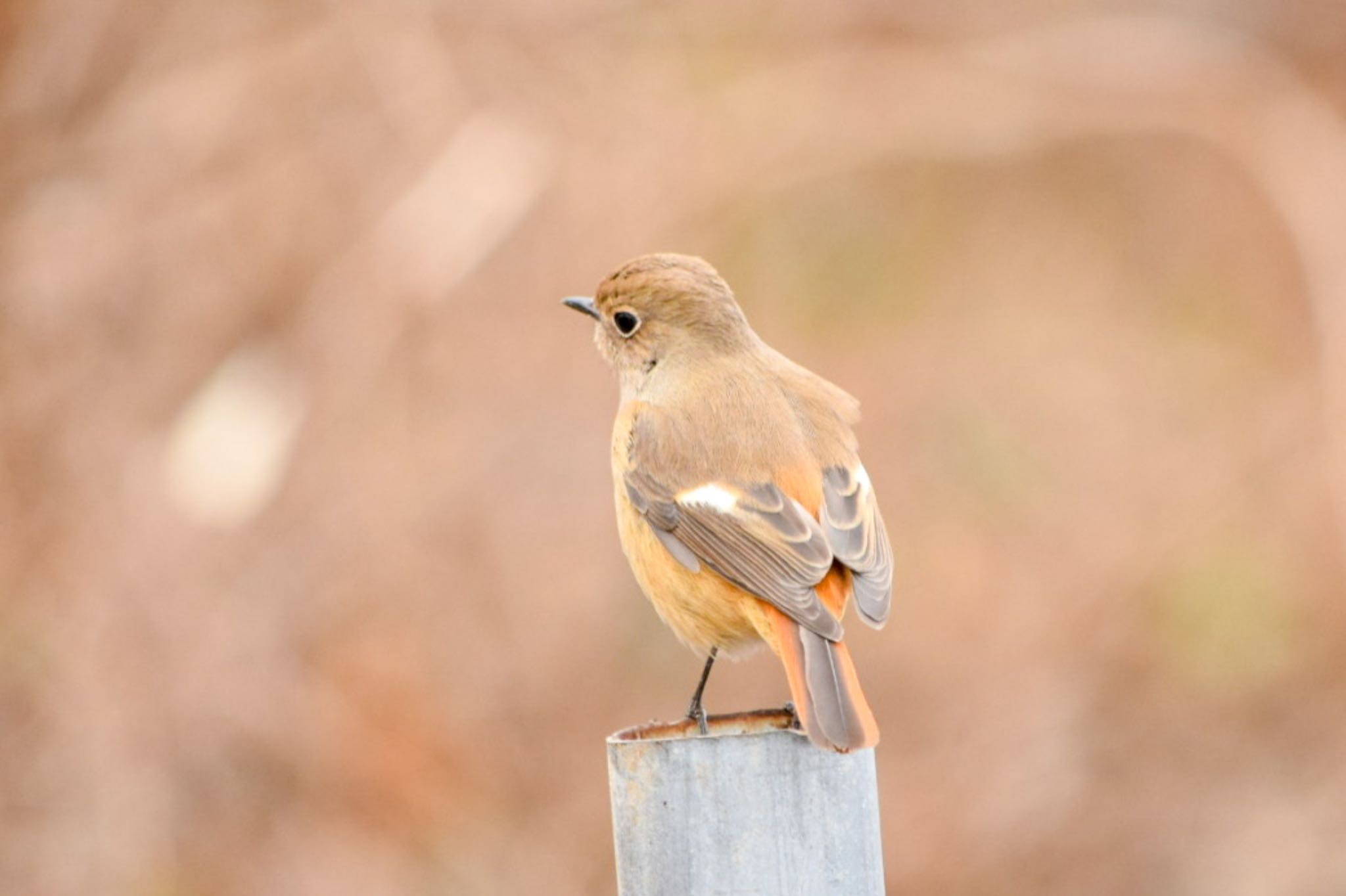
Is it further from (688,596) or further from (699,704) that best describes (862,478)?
(699,704)

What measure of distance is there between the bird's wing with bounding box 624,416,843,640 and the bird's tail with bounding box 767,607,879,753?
44mm

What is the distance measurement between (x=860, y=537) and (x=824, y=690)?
2.69 ft

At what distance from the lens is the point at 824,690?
12.1 ft

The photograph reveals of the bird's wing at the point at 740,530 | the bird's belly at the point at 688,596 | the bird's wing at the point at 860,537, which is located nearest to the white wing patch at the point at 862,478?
the bird's wing at the point at 860,537

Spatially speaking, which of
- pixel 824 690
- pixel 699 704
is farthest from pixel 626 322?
pixel 824 690

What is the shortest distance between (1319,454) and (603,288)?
6231mm

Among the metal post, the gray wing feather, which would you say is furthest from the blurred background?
the metal post

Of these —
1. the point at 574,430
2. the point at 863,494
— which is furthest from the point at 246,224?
the point at 863,494

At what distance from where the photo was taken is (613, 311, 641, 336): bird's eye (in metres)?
5.24

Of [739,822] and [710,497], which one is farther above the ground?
[710,497]

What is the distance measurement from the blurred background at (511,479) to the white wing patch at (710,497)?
180 inches

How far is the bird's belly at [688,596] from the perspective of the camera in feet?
14.5

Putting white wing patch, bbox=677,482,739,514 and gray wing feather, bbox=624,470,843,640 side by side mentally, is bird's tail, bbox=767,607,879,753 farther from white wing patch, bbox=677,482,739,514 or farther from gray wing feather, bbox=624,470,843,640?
white wing patch, bbox=677,482,739,514

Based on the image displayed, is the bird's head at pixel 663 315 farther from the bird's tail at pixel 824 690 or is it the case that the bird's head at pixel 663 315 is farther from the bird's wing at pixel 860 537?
the bird's tail at pixel 824 690
